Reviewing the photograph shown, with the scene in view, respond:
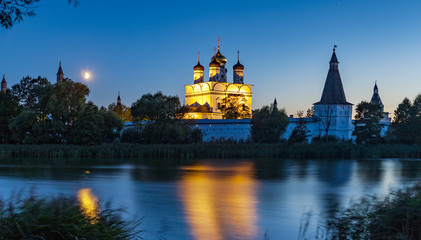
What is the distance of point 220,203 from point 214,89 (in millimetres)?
57574

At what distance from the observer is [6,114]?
39.3 m

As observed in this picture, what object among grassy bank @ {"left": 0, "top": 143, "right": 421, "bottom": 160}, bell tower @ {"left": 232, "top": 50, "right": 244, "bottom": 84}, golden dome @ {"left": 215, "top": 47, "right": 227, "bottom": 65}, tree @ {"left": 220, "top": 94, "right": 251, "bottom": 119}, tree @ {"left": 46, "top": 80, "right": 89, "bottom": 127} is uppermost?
golden dome @ {"left": 215, "top": 47, "right": 227, "bottom": 65}

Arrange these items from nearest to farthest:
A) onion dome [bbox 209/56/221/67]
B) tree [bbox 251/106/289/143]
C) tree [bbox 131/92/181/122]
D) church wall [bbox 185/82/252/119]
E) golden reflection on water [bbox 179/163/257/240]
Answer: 1. golden reflection on water [bbox 179/163/257/240]
2. tree [bbox 131/92/181/122]
3. tree [bbox 251/106/289/143]
4. church wall [bbox 185/82/252/119]
5. onion dome [bbox 209/56/221/67]

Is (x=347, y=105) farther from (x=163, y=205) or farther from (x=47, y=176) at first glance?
(x=163, y=205)

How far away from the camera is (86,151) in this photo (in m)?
32.5

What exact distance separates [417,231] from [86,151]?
90.5ft

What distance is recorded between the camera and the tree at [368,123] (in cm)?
4153

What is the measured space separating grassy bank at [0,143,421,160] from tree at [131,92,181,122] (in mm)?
4935

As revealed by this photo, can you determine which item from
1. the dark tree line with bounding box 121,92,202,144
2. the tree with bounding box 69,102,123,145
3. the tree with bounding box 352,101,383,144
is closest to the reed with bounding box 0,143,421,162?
the tree with bounding box 69,102,123,145

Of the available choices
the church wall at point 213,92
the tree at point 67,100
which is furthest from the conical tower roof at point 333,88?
the tree at point 67,100

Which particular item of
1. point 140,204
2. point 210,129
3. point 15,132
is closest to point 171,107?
point 210,129

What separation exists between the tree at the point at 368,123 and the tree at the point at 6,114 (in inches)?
1034

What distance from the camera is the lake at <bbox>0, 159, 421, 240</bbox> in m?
10.5

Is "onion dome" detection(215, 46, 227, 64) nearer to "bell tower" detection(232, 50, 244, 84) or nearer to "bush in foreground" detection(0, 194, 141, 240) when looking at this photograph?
"bell tower" detection(232, 50, 244, 84)
